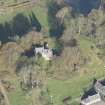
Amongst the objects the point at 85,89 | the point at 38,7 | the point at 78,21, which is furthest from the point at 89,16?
the point at 85,89

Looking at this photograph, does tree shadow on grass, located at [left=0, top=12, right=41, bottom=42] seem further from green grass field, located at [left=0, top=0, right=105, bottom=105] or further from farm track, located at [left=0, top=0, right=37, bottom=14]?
green grass field, located at [left=0, top=0, right=105, bottom=105]

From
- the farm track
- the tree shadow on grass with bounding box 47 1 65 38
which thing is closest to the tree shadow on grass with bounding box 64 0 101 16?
the tree shadow on grass with bounding box 47 1 65 38

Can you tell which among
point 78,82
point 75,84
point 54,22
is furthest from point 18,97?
point 54,22

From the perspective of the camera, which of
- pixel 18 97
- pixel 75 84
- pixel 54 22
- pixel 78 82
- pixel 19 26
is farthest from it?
pixel 54 22

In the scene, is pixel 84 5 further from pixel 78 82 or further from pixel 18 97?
pixel 18 97

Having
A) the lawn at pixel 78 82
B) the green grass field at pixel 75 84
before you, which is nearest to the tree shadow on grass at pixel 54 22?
the green grass field at pixel 75 84

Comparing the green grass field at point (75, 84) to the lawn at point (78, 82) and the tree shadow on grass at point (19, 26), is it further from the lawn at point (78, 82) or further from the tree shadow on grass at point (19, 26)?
the tree shadow on grass at point (19, 26)

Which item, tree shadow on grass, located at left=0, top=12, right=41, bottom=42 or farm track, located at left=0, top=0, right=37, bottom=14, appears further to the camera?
farm track, located at left=0, top=0, right=37, bottom=14

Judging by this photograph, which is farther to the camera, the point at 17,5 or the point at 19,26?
the point at 17,5
